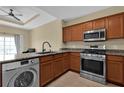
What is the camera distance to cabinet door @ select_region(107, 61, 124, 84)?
9.23ft

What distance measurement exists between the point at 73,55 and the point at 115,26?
6.14 feet

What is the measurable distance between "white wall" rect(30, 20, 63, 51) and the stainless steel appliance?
2871mm

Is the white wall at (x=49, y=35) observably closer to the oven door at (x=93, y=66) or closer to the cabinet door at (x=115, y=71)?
the oven door at (x=93, y=66)

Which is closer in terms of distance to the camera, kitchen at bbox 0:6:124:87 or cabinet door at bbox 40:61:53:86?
kitchen at bbox 0:6:124:87

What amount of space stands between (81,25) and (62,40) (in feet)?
4.02

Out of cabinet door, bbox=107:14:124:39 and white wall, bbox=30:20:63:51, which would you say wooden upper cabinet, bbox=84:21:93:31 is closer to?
cabinet door, bbox=107:14:124:39

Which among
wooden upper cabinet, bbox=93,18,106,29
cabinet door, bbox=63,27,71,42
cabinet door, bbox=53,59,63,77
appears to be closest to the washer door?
cabinet door, bbox=53,59,63,77

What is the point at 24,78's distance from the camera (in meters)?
2.12

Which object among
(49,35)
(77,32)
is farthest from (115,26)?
(49,35)

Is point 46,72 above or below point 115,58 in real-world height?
below

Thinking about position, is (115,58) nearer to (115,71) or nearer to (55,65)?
(115,71)

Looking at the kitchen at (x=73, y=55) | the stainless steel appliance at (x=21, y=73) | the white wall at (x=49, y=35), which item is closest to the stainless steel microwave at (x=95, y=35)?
the kitchen at (x=73, y=55)

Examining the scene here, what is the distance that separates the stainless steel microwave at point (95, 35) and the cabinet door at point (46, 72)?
1827 mm
